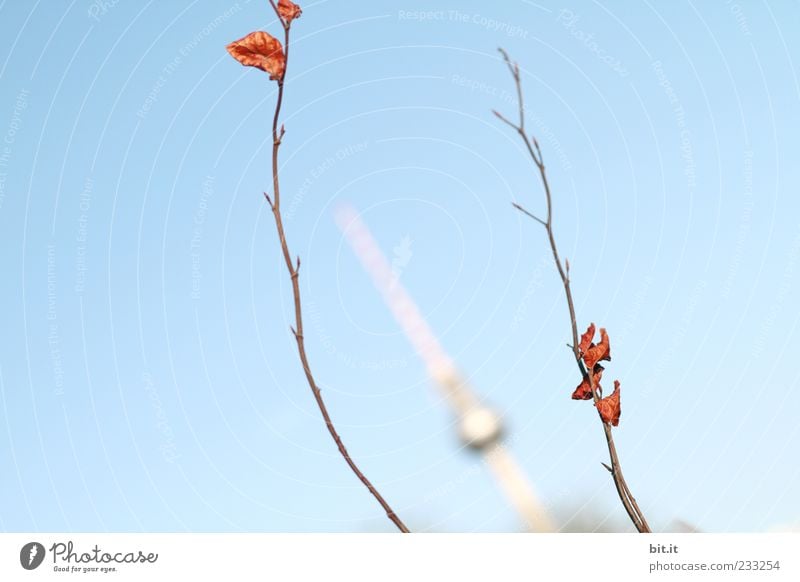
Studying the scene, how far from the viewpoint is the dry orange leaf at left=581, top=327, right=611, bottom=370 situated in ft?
5.78

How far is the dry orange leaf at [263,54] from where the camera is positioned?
5.75 feet

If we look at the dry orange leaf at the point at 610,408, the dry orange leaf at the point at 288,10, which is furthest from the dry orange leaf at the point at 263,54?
the dry orange leaf at the point at 610,408

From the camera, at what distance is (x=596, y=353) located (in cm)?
178
